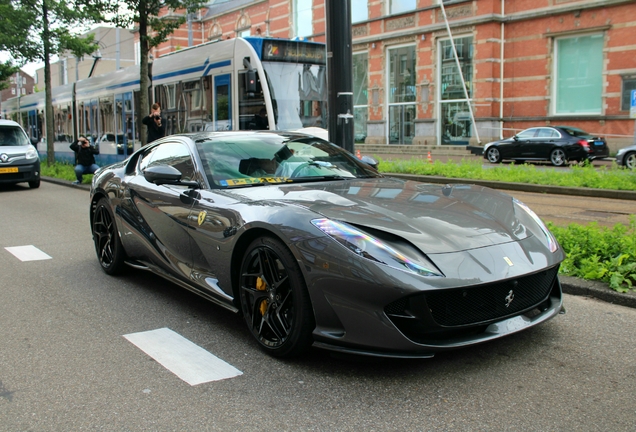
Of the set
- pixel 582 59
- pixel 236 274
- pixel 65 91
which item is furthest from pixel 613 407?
pixel 582 59

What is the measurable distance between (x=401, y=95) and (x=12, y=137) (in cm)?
2244

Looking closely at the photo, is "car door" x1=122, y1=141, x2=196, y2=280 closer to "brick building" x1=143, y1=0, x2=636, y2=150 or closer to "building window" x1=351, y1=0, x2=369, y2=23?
"brick building" x1=143, y1=0, x2=636, y2=150

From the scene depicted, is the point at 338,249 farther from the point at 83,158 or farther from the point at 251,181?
the point at 83,158

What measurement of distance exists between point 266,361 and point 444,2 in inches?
1200

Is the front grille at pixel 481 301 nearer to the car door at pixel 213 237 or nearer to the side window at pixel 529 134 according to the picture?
the car door at pixel 213 237

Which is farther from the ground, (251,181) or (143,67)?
(143,67)

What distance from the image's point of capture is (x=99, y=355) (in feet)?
12.8

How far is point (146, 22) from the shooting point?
16.5 metres

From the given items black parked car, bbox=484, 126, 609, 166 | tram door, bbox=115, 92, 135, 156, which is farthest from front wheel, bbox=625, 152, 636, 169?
tram door, bbox=115, 92, 135, 156

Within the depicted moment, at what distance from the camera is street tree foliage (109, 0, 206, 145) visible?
16078mm

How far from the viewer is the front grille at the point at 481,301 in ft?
10.6

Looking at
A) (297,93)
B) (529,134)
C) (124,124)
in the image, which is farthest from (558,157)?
(124,124)

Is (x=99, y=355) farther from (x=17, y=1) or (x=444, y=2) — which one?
(x=444, y=2)

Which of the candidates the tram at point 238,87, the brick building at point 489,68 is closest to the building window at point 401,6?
the brick building at point 489,68
